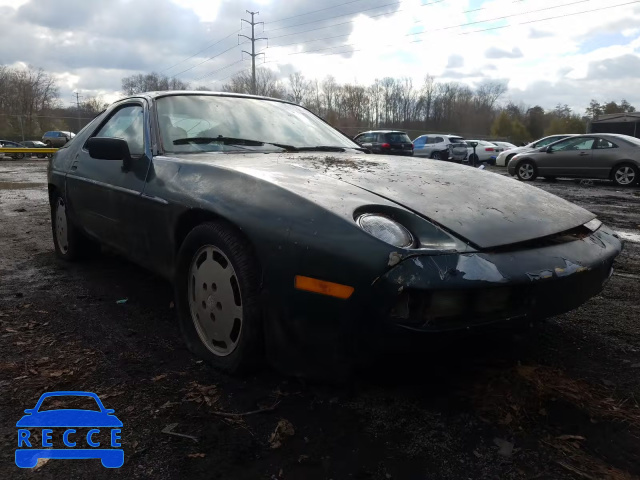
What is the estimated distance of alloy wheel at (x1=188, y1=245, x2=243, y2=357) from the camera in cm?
216

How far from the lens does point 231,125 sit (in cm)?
314

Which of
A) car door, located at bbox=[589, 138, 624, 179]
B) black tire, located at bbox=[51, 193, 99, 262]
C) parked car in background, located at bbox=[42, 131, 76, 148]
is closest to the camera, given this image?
black tire, located at bbox=[51, 193, 99, 262]

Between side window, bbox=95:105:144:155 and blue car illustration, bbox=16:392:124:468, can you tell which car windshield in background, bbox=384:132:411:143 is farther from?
blue car illustration, bbox=16:392:124:468

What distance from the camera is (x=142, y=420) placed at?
190 centimetres

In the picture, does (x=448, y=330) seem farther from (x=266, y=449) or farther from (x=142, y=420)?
(x=142, y=420)

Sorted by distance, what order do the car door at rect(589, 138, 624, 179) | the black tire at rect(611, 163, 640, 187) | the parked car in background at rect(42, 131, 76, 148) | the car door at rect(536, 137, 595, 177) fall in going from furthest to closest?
the parked car in background at rect(42, 131, 76, 148) < the car door at rect(536, 137, 595, 177) < the car door at rect(589, 138, 624, 179) < the black tire at rect(611, 163, 640, 187)

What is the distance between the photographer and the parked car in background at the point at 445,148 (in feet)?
75.7

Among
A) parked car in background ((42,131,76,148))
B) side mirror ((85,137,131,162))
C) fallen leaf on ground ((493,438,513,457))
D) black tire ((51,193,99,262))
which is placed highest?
parked car in background ((42,131,76,148))

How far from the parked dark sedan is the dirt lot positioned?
196mm

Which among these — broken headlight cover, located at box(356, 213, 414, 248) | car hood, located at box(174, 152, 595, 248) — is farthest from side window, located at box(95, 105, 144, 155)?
broken headlight cover, located at box(356, 213, 414, 248)

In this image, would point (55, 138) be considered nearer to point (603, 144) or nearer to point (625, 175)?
point (603, 144)

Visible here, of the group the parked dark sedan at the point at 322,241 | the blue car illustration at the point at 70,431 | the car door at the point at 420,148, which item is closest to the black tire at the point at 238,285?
the parked dark sedan at the point at 322,241

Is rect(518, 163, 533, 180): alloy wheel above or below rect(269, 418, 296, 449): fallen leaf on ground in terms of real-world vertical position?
above

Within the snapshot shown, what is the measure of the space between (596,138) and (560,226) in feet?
38.7
